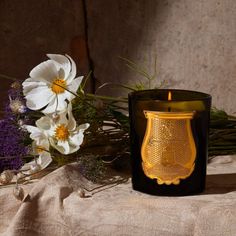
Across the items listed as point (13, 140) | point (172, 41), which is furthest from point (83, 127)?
point (172, 41)

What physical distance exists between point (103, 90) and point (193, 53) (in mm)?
254

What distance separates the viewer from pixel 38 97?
2.97 feet

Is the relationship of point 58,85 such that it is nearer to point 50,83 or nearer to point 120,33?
point 50,83

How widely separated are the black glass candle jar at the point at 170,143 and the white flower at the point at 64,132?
8 centimetres

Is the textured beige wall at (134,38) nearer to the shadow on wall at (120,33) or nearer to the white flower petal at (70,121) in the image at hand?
the shadow on wall at (120,33)

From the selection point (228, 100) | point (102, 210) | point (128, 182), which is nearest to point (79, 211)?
point (102, 210)

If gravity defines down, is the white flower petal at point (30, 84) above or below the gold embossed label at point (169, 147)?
above

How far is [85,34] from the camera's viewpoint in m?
1.49

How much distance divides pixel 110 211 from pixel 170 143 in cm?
12

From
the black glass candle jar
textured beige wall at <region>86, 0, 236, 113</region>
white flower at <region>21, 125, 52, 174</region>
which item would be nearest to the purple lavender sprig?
white flower at <region>21, 125, 52, 174</region>

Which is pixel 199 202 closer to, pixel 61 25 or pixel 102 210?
pixel 102 210

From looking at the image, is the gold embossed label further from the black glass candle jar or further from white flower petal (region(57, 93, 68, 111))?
white flower petal (region(57, 93, 68, 111))

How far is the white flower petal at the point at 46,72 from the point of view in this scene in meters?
0.89

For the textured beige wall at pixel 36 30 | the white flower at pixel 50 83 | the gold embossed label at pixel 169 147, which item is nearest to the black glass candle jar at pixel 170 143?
the gold embossed label at pixel 169 147
